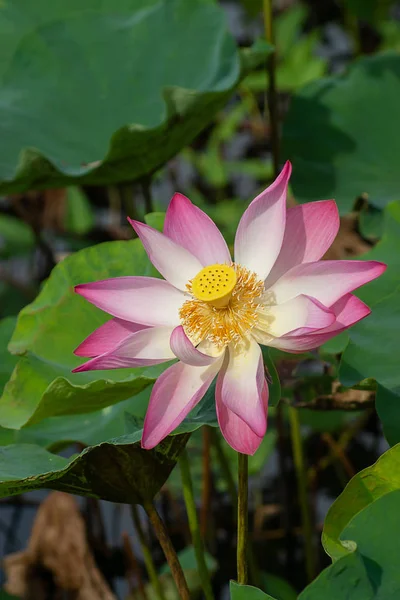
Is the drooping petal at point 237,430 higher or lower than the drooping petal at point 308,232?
lower

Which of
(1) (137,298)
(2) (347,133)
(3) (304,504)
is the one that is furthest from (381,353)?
(2) (347,133)

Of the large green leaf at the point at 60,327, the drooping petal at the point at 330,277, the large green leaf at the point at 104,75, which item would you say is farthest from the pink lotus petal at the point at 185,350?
the large green leaf at the point at 104,75

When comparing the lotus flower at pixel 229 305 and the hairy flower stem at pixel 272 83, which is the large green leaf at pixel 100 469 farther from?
the hairy flower stem at pixel 272 83

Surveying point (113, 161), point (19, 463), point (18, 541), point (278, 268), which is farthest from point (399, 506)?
point (18, 541)

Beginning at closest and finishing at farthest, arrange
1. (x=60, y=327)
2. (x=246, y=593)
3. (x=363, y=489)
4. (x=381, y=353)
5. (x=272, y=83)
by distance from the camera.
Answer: (x=246, y=593)
(x=363, y=489)
(x=381, y=353)
(x=60, y=327)
(x=272, y=83)

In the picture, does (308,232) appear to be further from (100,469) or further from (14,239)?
(14,239)

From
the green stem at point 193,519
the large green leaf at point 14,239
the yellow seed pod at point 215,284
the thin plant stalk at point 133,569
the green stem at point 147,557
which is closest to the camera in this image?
the yellow seed pod at point 215,284

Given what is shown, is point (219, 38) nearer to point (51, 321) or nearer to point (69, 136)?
point (69, 136)
